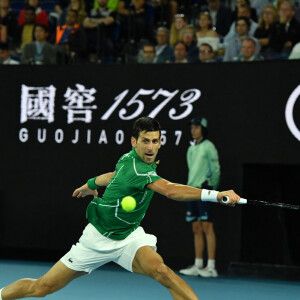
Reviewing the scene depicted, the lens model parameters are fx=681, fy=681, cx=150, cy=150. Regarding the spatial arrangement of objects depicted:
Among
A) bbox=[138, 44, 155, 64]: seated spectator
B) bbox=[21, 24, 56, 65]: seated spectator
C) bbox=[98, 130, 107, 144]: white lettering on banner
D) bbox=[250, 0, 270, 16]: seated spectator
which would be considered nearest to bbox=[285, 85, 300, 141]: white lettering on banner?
bbox=[138, 44, 155, 64]: seated spectator

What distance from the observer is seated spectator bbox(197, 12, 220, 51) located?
1153 centimetres

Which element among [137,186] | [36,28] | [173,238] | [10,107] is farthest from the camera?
[36,28]

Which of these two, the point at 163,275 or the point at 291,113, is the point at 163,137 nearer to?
the point at 291,113

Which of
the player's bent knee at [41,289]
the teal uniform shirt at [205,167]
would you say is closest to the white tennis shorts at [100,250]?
the player's bent knee at [41,289]

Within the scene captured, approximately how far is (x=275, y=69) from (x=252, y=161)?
143 cm

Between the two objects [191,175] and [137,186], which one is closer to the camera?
[137,186]

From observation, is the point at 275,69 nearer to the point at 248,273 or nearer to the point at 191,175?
the point at 191,175

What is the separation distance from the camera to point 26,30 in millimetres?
13008

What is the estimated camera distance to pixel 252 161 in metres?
10.4

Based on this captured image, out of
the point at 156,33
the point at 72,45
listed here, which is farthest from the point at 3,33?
the point at 156,33

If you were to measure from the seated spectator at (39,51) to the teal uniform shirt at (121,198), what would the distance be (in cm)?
611

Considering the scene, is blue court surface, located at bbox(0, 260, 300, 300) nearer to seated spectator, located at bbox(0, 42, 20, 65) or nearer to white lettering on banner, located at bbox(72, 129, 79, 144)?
white lettering on banner, located at bbox(72, 129, 79, 144)

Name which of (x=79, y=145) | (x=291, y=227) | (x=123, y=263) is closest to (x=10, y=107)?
(x=79, y=145)

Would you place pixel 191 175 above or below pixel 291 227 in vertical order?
above
